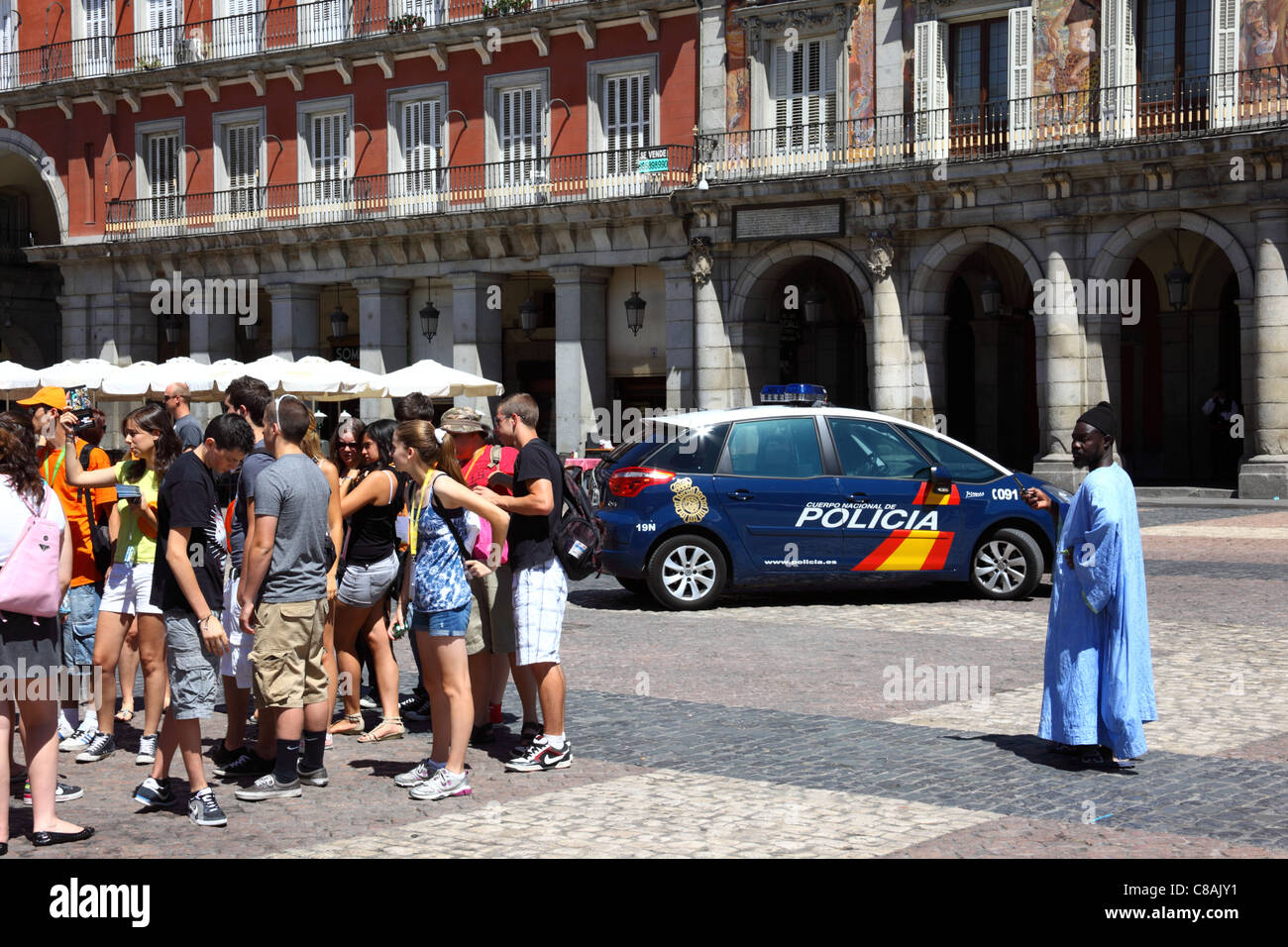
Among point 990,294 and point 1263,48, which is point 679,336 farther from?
point 1263,48

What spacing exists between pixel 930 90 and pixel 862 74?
1.58 metres

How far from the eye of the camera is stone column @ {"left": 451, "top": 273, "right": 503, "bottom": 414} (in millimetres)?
34781

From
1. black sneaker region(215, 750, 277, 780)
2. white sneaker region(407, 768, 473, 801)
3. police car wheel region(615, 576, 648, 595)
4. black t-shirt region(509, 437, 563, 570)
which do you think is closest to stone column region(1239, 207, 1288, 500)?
police car wheel region(615, 576, 648, 595)

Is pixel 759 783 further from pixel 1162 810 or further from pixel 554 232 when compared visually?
pixel 554 232

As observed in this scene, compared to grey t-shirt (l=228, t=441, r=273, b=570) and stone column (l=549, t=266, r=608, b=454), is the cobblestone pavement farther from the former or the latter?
stone column (l=549, t=266, r=608, b=454)

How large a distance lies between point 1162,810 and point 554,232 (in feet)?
90.2

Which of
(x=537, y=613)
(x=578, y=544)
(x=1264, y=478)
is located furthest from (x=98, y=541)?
(x=1264, y=478)

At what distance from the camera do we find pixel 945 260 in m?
29.5

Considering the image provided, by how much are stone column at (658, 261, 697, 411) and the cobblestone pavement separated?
19681 millimetres

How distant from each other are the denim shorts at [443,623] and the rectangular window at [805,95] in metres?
24.6

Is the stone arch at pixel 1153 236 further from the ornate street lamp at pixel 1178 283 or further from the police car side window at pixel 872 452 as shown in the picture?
the police car side window at pixel 872 452

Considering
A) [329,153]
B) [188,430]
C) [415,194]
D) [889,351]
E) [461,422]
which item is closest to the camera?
[461,422]

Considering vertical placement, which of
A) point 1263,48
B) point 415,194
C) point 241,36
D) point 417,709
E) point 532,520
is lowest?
point 417,709

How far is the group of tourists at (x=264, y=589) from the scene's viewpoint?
21.6 ft
